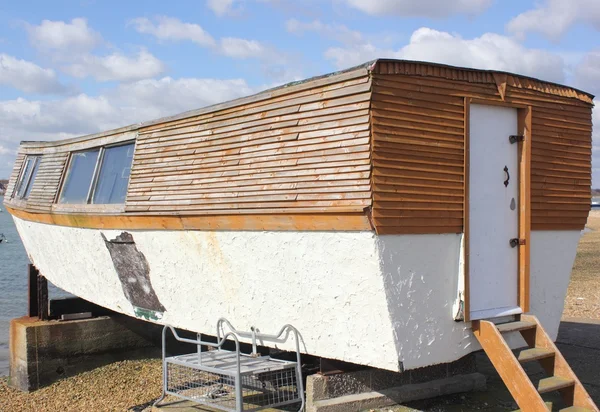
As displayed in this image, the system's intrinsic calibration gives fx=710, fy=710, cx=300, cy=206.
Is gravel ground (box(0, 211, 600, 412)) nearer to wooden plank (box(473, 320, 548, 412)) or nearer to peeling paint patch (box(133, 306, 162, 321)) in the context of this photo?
peeling paint patch (box(133, 306, 162, 321))

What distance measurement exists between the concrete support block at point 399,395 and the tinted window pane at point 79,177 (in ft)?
15.7

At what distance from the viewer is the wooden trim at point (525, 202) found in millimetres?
6734

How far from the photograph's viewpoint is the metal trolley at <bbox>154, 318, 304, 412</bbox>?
6625mm

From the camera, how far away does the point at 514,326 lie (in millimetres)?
6520

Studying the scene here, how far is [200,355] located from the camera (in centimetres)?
721

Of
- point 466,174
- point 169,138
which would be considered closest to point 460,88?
point 466,174

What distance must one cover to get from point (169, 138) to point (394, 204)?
340cm

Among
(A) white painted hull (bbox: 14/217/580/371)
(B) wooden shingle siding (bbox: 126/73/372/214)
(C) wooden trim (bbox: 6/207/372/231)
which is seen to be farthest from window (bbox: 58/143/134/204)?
(A) white painted hull (bbox: 14/217/580/371)

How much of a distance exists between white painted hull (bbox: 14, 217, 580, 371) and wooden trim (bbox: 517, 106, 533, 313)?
0.67ft

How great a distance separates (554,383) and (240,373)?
275 centimetres

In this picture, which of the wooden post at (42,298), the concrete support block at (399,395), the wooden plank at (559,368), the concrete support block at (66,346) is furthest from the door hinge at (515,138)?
the wooden post at (42,298)

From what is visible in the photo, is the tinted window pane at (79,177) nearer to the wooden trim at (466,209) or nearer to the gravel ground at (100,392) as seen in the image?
the gravel ground at (100,392)

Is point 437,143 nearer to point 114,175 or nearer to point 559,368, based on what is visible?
point 559,368

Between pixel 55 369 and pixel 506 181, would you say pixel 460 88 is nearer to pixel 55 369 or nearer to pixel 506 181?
pixel 506 181
